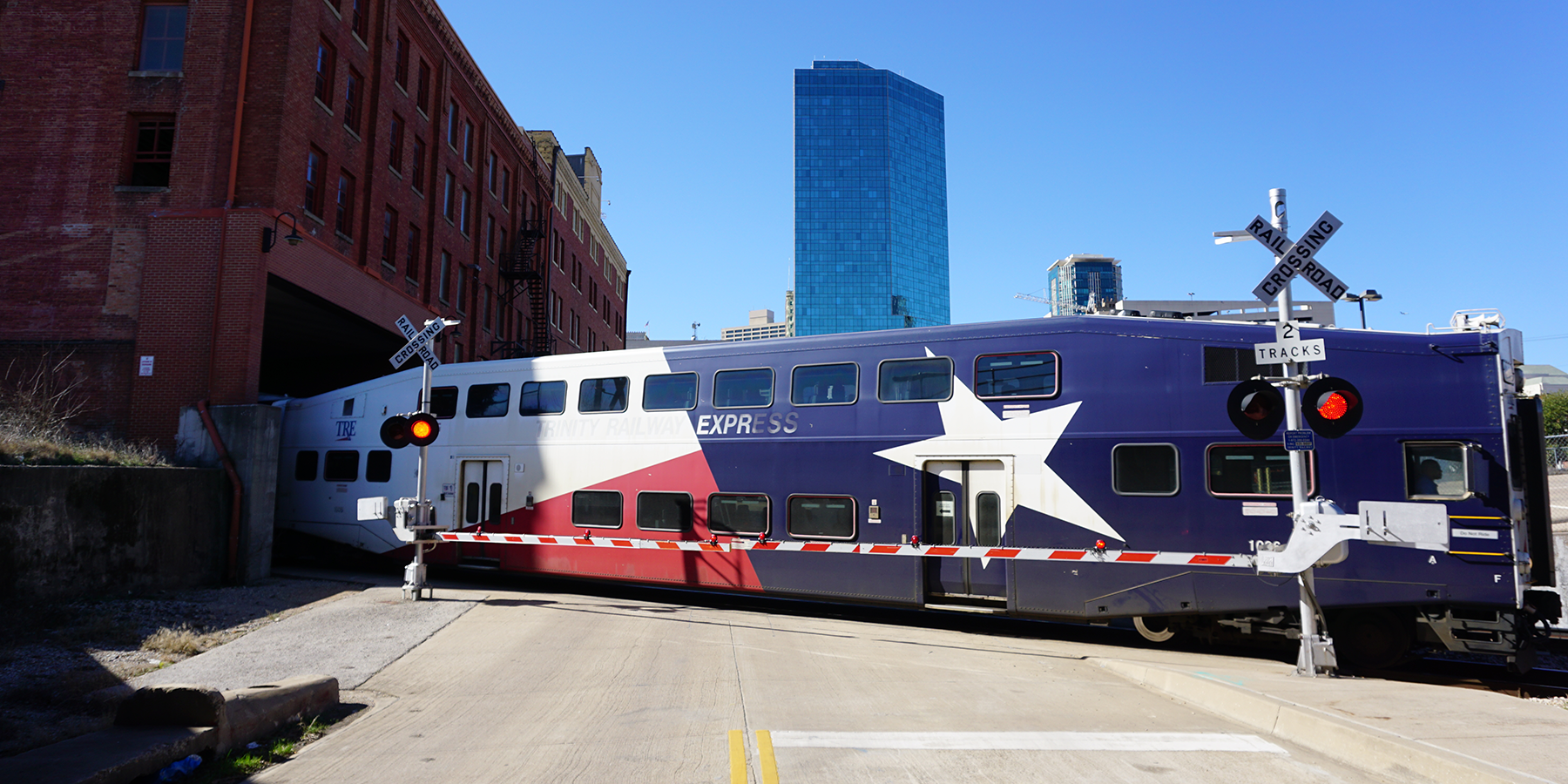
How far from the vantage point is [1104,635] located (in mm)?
12227

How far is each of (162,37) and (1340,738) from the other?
24.5m

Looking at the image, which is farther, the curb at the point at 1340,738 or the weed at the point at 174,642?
the weed at the point at 174,642

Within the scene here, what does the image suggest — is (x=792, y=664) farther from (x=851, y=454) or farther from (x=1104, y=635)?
(x=1104, y=635)

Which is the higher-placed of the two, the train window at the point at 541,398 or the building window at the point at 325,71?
the building window at the point at 325,71

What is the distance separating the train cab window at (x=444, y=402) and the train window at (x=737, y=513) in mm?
6028

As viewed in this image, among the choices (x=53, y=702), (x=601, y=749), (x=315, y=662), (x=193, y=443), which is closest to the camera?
(x=601, y=749)

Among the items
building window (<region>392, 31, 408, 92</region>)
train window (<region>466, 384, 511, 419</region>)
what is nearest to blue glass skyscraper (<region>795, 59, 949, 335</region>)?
building window (<region>392, 31, 408, 92</region>)

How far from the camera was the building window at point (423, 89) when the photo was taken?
27938 mm

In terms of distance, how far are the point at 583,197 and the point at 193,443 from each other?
1443 inches

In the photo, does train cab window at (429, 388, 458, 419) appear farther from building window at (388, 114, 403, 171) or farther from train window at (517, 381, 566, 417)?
building window at (388, 114, 403, 171)

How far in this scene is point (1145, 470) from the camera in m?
10.8

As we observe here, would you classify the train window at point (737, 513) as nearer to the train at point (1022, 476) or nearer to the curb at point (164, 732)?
the train at point (1022, 476)

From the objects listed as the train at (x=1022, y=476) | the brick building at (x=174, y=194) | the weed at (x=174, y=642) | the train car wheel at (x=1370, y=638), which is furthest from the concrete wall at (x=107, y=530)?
the train car wheel at (x=1370, y=638)

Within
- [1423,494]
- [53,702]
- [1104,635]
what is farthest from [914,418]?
[53,702]
